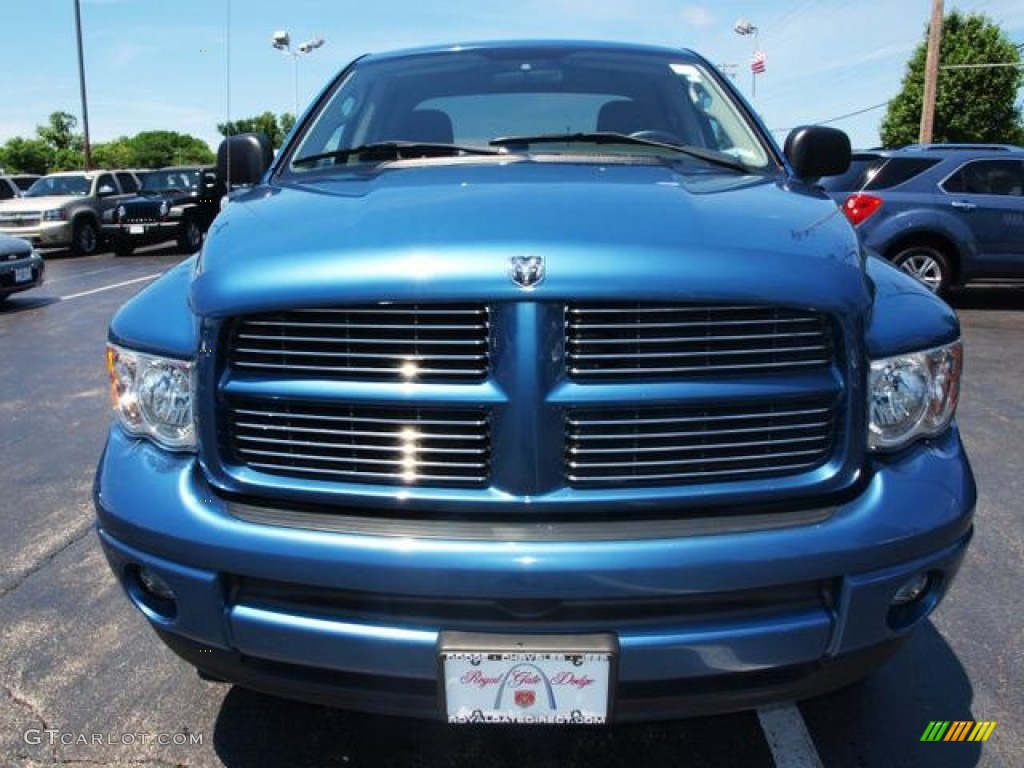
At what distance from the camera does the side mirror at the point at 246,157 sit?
3346 mm

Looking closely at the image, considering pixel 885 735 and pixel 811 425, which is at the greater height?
pixel 811 425

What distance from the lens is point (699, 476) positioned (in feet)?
6.08

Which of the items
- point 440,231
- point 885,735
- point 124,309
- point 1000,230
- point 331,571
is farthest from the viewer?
point 1000,230

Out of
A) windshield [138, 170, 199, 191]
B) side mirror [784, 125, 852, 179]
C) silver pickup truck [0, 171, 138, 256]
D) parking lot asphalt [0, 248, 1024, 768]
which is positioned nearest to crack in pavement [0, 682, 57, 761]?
parking lot asphalt [0, 248, 1024, 768]

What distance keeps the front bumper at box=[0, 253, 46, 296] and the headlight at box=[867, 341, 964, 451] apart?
430 inches

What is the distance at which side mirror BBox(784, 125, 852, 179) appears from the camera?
10.7 ft

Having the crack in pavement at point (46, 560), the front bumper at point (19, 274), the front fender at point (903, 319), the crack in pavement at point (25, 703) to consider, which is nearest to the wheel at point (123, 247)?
the front bumper at point (19, 274)

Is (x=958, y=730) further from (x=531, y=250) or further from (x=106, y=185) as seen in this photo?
(x=106, y=185)

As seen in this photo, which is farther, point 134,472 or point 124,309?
point 124,309

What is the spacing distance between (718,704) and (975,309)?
9.80 m

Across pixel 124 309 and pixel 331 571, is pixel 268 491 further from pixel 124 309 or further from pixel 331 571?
pixel 124 309

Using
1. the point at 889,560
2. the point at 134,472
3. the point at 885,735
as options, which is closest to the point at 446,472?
the point at 134,472

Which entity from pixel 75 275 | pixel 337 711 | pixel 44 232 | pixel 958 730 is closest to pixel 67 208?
pixel 44 232

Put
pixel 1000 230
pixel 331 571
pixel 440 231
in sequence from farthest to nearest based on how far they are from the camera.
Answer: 1. pixel 1000 230
2. pixel 440 231
3. pixel 331 571
